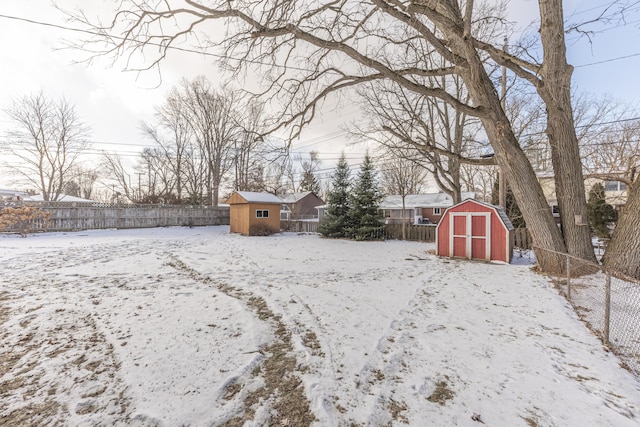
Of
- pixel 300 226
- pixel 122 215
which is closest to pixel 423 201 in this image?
pixel 300 226

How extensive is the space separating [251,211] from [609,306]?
15.5m

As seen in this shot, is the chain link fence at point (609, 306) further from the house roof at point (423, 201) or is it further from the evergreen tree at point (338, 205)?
the house roof at point (423, 201)

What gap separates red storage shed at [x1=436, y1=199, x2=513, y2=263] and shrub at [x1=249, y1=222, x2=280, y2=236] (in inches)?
409

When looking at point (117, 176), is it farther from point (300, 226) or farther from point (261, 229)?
point (300, 226)

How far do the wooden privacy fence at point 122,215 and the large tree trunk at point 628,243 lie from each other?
22.0 meters

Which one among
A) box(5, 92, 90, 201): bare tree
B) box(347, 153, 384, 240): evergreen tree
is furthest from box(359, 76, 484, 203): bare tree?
box(5, 92, 90, 201): bare tree

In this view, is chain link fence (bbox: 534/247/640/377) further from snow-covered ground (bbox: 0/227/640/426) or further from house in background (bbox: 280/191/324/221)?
house in background (bbox: 280/191/324/221)

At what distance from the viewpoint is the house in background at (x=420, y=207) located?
25250 millimetres

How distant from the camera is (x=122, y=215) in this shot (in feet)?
55.1

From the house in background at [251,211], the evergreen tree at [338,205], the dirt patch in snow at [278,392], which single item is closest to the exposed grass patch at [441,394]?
the dirt patch in snow at [278,392]

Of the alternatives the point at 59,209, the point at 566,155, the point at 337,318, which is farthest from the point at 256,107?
the point at 59,209

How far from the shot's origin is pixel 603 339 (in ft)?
10.1

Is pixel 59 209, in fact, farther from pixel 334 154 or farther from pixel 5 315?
pixel 334 154

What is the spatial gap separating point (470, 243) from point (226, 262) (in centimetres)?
797
